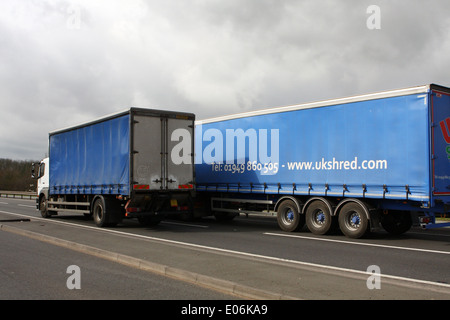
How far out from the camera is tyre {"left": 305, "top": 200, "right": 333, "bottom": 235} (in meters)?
12.9

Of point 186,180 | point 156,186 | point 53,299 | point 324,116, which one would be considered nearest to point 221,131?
point 186,180

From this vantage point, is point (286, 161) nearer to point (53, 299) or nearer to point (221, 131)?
point (221, 131)

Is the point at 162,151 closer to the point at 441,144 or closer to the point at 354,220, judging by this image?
the point at 354,220

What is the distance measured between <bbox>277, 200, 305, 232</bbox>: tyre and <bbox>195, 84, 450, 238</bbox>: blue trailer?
0.03 meters

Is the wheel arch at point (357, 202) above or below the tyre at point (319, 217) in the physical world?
above

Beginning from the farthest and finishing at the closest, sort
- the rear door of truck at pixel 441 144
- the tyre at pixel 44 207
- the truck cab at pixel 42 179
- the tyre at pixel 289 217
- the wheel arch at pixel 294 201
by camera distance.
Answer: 1. the truck cab at pixel 42 179
2. the tyre at pixel 44 207
3. the tyre at pixel 289 217
4. the wheel arch at pixel 294 201
5. the rear door of truck at pixel 441 144

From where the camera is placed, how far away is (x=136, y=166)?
14219 mm

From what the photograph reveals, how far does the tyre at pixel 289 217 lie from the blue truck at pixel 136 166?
3.28m

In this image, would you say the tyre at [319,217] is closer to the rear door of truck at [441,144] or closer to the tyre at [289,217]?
the tyre at [289,217]

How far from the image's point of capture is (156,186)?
14.6 meters

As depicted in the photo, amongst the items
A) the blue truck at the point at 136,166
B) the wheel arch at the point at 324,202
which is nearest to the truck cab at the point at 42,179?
the blue truck at the point at 136,166

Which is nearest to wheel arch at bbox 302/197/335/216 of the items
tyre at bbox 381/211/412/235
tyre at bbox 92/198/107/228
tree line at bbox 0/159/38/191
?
tyre at bbox 381/211/412/235

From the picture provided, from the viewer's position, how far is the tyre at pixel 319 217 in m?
12.9
